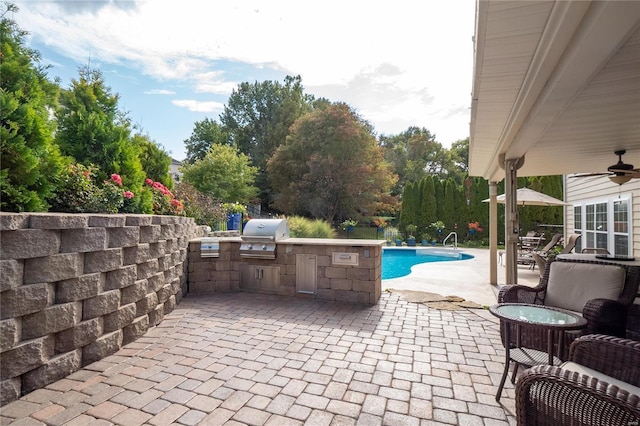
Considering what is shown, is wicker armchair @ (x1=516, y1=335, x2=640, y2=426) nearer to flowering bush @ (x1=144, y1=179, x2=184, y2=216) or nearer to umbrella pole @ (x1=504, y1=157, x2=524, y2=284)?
umbrella pole @ (x1=504, y1=157, x2=524, y2=284)

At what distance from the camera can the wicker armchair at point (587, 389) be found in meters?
1.30

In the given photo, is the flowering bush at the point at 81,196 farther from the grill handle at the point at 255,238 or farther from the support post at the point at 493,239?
the support post at the point at 493,239

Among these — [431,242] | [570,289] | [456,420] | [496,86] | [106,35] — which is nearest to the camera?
[456,420]

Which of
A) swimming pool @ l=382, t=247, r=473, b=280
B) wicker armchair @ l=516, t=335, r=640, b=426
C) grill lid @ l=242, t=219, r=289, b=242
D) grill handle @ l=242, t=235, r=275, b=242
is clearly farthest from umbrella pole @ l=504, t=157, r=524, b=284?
swimming pool @ l=382, t=247, r=473, b=280

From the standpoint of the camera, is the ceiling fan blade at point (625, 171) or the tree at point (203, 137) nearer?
the ceiling fan blade at point (625, 171)

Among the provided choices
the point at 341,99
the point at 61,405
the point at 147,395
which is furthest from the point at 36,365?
the point at 341,99

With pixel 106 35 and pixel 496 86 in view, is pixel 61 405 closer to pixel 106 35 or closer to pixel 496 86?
pixel 496 86

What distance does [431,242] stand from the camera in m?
15.5

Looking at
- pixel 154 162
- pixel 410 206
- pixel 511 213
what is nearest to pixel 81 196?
pixel 154 162

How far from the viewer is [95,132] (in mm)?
4215

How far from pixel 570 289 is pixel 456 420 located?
1.94 metres

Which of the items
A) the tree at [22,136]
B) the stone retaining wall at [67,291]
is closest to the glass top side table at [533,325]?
the stone retaining wall at [67,291]

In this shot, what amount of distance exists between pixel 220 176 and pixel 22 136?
11.2 m

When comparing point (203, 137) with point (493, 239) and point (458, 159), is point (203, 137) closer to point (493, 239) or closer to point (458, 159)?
point (458, 159)
